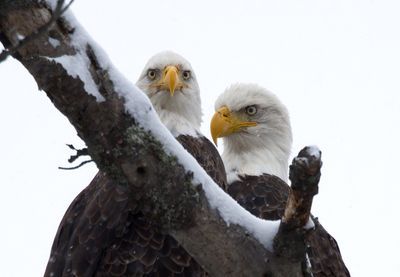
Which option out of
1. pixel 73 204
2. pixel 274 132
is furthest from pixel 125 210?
pixel 274 132

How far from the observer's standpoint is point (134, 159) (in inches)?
141

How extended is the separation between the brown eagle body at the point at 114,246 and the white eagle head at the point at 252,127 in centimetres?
245

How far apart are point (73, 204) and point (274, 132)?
2.73 meters

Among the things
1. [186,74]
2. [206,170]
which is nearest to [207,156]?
[206,170]

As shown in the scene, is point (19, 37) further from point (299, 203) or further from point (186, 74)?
point (186, 74)

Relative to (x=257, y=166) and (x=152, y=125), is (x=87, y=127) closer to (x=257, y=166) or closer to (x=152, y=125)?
(x=152, y=125)

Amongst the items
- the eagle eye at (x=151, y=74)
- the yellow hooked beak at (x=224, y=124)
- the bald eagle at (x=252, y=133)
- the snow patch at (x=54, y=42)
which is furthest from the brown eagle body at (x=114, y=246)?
the yellow hooked beak at (x=224, y=124)

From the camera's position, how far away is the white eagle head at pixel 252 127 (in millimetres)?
7840

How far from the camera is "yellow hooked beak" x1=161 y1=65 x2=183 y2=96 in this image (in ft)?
22.8

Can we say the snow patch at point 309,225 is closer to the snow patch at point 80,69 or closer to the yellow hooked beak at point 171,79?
the snow patch at point 80,69

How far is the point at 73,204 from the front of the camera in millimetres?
5844

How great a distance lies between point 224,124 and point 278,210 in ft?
4.89

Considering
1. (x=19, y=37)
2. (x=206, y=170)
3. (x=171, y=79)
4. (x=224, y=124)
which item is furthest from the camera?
(x=224, y=124)

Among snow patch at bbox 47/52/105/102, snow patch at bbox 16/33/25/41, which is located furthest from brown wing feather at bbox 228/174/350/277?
snow patch at bbox 16/33/25/41
